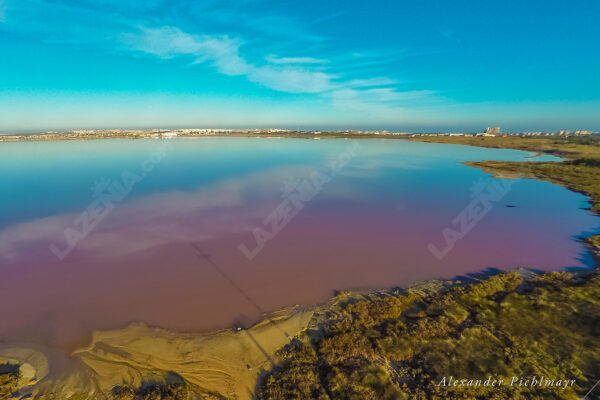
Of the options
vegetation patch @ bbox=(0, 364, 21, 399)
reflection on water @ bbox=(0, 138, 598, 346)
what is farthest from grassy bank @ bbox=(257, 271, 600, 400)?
vegetation patch @ bbox=(0, 364, 21, 399)

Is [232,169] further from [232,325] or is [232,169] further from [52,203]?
[232,325]

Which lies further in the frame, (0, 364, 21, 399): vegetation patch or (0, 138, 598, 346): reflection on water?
(0, 138, 598, 346): reflection on water

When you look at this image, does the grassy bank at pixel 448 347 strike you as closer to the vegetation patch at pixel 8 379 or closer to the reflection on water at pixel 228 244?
the reflection on water at pixel 228 244

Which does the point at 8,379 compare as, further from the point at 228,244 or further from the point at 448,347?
the point at 448,347

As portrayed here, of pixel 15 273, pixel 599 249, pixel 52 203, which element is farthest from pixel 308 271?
pixel 52 203

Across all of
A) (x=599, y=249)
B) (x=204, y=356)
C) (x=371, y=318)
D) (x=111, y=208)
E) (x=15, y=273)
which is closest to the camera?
(x=204, y=356)

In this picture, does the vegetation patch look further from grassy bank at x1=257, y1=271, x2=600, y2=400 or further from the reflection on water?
grassy bank at x1=257, y1=271, x2=600, y2=400

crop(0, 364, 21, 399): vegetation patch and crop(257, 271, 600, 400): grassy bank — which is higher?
crop(257, 271, 600, 400): grassy bank
